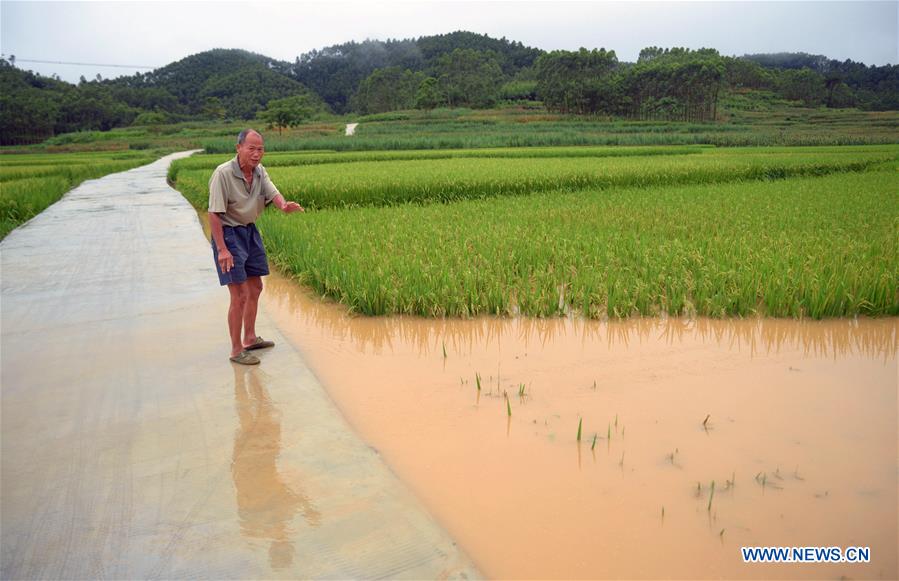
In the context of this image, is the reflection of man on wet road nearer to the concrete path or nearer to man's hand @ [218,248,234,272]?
the concrete path

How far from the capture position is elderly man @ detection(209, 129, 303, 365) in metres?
3.45

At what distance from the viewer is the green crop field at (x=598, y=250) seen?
14.8 feet

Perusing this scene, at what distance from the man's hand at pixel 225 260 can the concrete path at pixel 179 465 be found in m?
0.58

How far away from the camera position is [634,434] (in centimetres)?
265

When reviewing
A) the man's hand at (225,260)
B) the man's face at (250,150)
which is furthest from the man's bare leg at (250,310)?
the man's face at (250,150)

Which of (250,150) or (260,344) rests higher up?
(250,150)

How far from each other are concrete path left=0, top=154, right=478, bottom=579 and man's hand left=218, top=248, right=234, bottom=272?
580 millimetres

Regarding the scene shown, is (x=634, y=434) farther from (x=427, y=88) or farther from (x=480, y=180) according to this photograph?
(x=427, y=88)

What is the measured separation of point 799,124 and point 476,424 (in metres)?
55.7

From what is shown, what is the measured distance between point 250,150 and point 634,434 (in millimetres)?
2636

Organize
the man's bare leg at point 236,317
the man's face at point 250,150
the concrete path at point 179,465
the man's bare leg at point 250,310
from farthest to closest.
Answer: the man's bare leg at point 250,310 < the man's bare leg at point 236,317 < the man's face at point 250,150 < the concrete path at point 179,465

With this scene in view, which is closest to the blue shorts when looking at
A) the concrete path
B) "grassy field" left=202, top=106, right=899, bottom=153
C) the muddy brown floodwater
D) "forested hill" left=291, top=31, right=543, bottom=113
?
the concrete path

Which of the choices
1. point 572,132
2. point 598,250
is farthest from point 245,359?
point 572,132

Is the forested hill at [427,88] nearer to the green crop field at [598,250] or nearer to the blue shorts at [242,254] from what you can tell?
the green crop field at [598,250]
